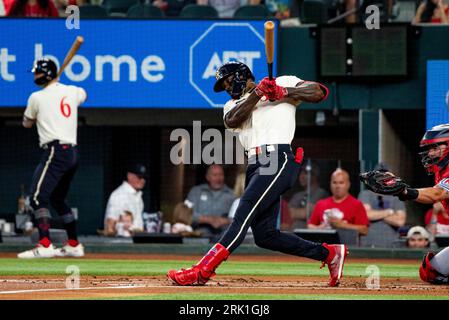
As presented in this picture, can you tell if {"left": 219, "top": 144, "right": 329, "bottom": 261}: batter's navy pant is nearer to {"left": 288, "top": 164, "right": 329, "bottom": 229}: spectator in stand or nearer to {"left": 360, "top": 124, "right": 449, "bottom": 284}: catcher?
{"left": 360, "top": 124, "right": 449, "bottom": 284}: catcher

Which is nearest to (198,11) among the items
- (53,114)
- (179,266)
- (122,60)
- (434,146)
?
(122,60)

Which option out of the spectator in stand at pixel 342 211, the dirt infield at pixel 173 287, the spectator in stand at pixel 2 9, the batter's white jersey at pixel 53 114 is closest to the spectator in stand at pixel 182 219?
the spectator in stand at pixel 342 211

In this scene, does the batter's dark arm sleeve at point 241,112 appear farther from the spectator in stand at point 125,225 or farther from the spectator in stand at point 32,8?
the spectator in stand at point 32,8

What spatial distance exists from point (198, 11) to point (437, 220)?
440cm

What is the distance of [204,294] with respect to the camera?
290 inches

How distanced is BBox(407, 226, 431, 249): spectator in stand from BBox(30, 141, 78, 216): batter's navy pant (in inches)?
172

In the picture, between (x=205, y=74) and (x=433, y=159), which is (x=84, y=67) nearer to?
(x=205, y=74)

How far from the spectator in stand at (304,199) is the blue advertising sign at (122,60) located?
5.32 ft

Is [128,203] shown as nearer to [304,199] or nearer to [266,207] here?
[304,199]
